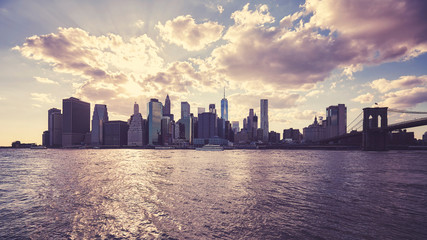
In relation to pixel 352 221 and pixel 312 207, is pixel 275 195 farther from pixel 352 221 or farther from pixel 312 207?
Result: pixel 352 221

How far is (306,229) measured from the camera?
15.8m

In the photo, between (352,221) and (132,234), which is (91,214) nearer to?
(132,234)

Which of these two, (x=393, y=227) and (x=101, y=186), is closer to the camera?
(x=393, y=227)

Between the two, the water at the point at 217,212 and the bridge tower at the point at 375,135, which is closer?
the water at the point at 217,212

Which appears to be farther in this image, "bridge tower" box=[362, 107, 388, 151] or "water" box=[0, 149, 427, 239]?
"bridge tower" box=[362, 107, 388, 151]

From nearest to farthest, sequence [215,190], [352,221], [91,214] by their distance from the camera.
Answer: [352,221] → [91,214] → [215,190]

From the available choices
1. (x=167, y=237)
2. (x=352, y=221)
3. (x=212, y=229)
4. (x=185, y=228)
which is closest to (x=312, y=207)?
(x=352, y=221)

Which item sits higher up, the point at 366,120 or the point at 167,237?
the point at 366,120

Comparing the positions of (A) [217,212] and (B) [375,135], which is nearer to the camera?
(A) [217,212]

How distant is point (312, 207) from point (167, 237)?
1346cm

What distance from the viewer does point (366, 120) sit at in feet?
493

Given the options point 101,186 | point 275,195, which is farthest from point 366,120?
point 101,186

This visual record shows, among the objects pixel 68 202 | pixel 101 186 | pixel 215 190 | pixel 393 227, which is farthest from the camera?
pixel 101 186

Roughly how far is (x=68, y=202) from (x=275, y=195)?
22095 millimetres
